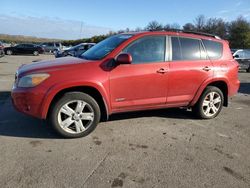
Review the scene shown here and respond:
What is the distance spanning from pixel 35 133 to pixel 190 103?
309 cm

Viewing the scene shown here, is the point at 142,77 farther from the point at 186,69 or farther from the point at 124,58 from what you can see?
the point at 186,69

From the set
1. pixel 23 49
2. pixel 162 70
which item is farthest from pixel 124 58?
pixel 23 49

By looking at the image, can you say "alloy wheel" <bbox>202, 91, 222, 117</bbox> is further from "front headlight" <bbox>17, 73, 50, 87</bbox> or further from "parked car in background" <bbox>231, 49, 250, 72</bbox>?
"parked car in background" <bbox>231, 49, 250, 72</bbox>

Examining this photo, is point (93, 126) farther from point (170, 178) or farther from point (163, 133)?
point (170, 178)

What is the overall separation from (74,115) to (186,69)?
2.35m

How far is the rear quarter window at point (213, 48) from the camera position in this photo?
5.94m

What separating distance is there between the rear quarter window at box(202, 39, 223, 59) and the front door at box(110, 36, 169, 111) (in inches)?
44.6

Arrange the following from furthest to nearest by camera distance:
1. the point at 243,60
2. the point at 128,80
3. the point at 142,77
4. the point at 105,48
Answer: the point at 243,60
the point at 105,48
the point at 142,77
the point at 128,80

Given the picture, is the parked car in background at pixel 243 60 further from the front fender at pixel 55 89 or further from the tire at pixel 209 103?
the front fender at pixel 55 89

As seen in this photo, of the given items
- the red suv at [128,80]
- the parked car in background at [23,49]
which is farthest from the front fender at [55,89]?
the parked car in background at [23,49]

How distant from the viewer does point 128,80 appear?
16.1 feet

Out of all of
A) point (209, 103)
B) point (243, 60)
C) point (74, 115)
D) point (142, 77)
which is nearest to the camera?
point (74, 115)

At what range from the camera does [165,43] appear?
5.38 metres

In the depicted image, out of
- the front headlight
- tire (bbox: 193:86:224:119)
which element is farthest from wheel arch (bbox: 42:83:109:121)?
tire (bbox: 193:86:224:119)
